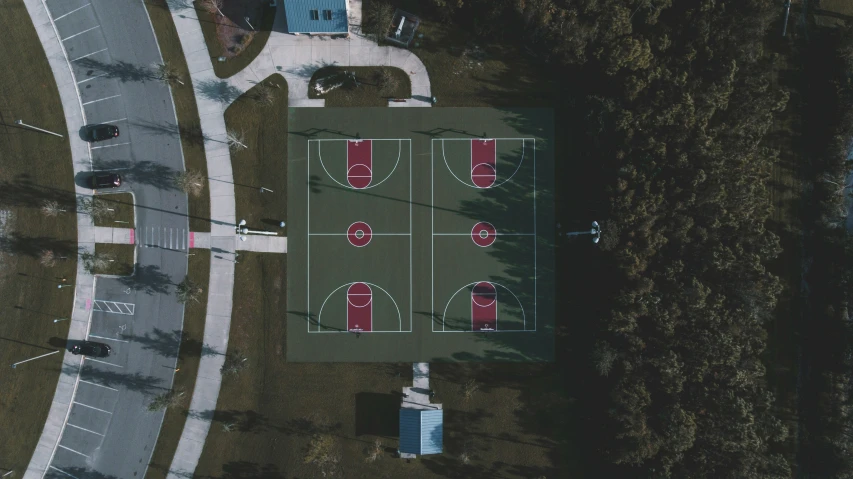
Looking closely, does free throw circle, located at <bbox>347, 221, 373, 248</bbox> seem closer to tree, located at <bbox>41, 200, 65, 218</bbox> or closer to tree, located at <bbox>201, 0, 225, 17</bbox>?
tree, located at <bbox>201, 0, 225, 17</bbox>

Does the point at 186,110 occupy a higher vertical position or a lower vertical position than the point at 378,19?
lower

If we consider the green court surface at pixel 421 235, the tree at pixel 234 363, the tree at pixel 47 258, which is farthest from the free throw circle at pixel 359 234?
the tree at pixel 47 258

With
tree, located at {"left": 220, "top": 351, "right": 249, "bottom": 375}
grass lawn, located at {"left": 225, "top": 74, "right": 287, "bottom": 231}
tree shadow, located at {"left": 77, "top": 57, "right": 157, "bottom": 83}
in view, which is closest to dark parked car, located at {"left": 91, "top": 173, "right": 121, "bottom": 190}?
tree shadow, located at {"left": 77, "top": 57, "right": 157, "bottom": 83}

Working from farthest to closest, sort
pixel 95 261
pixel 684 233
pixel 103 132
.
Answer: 1. pixel 103 132
2. pixel 95 261
3. pixel 684 233

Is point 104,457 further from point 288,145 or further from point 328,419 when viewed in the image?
point 288,145

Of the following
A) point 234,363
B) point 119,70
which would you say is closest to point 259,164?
point 119,70

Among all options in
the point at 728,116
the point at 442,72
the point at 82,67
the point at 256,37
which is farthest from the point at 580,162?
the point at 82,67

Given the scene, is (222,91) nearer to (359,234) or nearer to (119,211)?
(119,211)

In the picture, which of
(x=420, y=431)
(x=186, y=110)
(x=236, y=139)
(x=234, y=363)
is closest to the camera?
(x=420, y=431)
